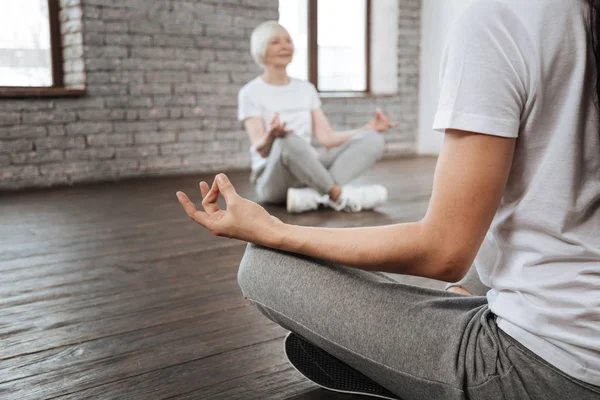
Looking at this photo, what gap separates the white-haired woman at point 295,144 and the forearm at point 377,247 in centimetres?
201

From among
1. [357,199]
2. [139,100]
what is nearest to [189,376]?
[357,199]

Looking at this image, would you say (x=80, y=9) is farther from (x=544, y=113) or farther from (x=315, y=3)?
(x=544, y=113)

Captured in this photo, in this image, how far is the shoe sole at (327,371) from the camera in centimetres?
107

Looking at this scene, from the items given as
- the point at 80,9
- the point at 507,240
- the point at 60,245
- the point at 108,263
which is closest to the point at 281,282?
the point at 507,240

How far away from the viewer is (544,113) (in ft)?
2.19

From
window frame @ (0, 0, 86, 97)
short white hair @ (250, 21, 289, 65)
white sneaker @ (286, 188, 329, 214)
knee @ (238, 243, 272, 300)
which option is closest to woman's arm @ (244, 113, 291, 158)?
white sneaker @ (286, 188, 329, 214)

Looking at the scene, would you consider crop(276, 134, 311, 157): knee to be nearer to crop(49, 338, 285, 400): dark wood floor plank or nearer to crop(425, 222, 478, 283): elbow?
crop(49, 338, 285, 400): dark wood floor plank

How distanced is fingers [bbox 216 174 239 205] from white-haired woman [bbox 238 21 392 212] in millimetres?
1946

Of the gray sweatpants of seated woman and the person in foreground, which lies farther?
the gray sweatpants of seated woman

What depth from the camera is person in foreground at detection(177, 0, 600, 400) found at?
646 millimetres

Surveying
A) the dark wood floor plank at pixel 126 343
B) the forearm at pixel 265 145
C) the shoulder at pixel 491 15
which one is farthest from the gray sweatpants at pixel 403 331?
the forearm at pixel 265 145

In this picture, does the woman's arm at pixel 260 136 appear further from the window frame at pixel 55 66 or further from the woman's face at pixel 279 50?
the window frame at pixel 55 66

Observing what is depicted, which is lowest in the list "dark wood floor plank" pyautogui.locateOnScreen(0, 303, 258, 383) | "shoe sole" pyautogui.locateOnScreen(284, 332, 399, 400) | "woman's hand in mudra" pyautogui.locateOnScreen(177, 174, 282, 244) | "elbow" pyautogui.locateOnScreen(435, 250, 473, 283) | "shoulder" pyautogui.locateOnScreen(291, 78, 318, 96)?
"dark wood floor plank" pyautogui.locateOnScreen(0, 303, 258, 383)

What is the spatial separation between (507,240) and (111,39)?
3.98 m
